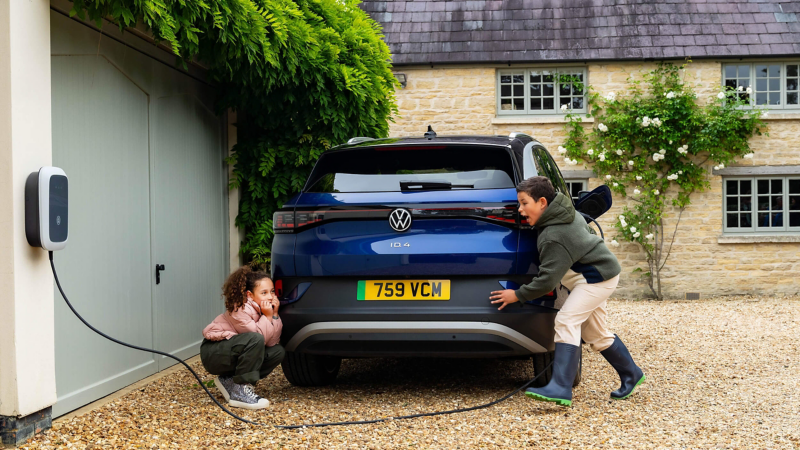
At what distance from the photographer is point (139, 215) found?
5.64 metres

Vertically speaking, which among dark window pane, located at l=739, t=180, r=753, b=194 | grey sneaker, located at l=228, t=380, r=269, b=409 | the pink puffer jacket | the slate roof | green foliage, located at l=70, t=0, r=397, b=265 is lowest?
grey sneaker, located at l=228, t=380, r=269, b=409

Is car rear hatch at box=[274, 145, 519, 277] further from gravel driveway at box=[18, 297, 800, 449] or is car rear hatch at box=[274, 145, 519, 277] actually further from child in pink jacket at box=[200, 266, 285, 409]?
gravel driveway at box=[18, 297, 800, 449]

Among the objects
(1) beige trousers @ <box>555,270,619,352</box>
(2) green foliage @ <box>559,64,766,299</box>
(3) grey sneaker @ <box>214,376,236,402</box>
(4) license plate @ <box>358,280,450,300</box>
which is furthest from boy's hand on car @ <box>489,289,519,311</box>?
(2) green foliage @ <box>559,64,766,299</box>

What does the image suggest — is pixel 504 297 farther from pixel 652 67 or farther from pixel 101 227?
pixel 652 67

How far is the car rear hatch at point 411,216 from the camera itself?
4387 millimetres

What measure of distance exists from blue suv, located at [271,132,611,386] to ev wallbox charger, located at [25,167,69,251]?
4.35 ft

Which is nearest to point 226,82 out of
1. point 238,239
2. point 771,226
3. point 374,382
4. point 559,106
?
point 238,239

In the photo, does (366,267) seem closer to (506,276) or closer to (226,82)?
(506,276)

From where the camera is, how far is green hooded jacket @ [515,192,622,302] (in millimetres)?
4258

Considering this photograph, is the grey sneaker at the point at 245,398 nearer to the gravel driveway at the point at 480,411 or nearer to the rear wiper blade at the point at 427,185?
the gravel driveway at the point at 480,411

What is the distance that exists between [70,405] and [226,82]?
3.38 metres

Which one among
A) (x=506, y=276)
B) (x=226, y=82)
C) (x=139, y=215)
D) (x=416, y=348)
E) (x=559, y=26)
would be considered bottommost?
(x=416, y=348)

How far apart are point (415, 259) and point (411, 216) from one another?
26 centimetres

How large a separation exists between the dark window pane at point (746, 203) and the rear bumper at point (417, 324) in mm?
10311
